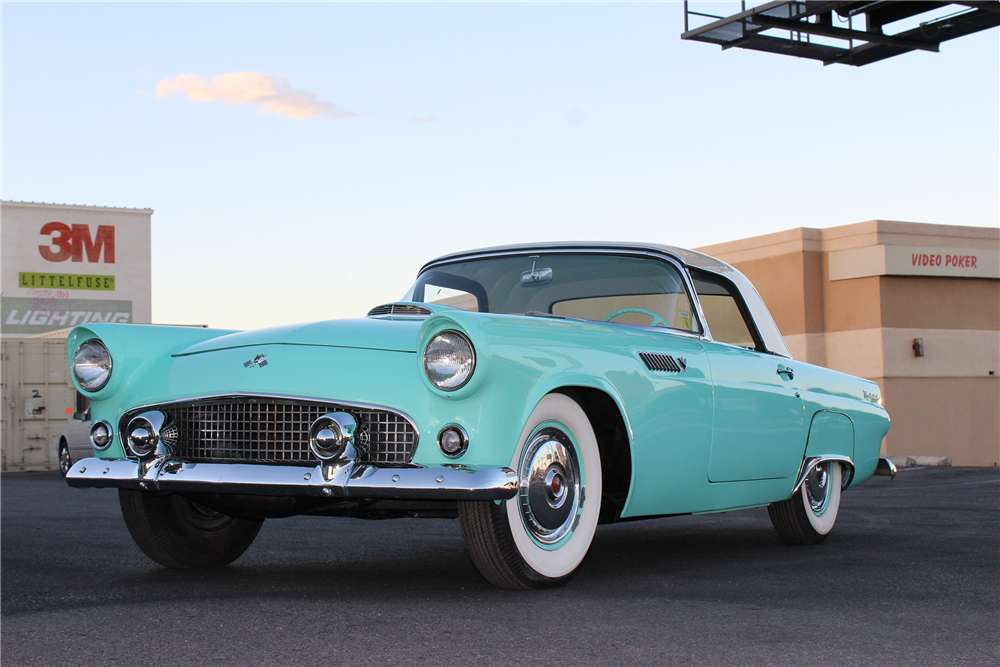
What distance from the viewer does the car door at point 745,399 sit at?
16.9ft

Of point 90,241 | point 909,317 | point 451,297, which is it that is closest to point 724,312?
point 451,297

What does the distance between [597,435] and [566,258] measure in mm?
1258

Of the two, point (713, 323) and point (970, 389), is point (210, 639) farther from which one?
point (970, 389)

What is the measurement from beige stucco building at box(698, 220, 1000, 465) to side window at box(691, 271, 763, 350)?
2743 cm

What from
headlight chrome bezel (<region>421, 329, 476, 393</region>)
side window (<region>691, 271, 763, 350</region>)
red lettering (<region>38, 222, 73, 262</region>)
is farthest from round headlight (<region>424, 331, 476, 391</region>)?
red lettering (<region>38, 222, 73, 262</region>)

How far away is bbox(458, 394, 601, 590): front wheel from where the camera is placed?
3.86 meters

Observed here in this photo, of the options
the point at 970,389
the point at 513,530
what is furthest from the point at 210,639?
the point at 970,389

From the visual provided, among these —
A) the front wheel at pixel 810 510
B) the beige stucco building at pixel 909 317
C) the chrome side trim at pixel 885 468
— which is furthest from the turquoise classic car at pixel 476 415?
the beige stucco building at pixel 909 317

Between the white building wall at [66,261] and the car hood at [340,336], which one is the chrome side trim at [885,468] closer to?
the car hood at [340,336]

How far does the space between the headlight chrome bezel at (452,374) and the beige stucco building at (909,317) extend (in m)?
30.1

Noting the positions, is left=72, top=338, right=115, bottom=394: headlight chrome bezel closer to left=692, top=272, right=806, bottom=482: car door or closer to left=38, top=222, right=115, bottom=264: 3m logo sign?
left=692, top=272, right=806, bottom=482: car door

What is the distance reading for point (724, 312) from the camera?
6.00 m

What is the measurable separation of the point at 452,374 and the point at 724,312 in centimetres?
258

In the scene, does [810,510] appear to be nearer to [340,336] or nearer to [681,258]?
[681,258]
